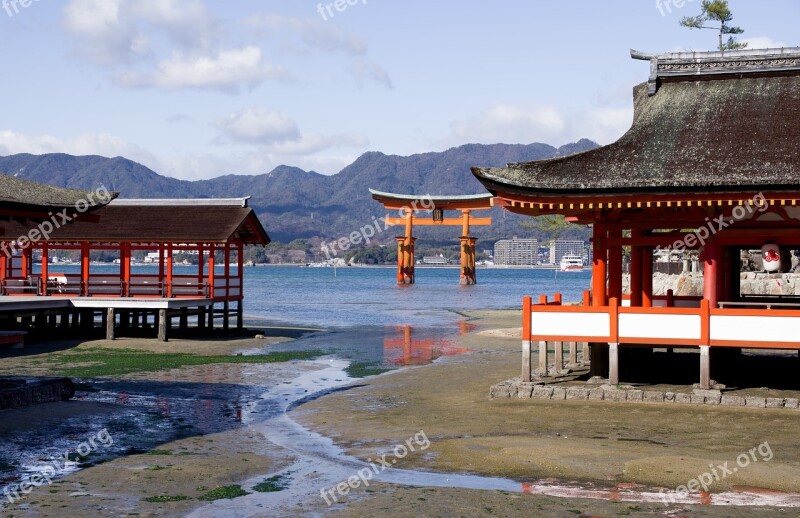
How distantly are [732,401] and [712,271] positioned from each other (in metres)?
2.92

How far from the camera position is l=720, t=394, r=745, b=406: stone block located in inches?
754

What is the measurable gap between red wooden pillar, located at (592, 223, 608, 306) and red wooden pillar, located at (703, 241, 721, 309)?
7.15 ft

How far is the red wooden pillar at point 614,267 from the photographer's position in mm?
21500

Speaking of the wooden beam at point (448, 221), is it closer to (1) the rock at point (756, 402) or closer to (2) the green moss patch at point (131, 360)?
(2) the green moss patch at point (131, 360)

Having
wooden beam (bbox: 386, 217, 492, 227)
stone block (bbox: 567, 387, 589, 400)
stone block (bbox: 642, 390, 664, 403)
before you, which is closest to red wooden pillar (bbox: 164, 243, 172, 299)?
stone block (bbox: 567, 387, 589, 400)

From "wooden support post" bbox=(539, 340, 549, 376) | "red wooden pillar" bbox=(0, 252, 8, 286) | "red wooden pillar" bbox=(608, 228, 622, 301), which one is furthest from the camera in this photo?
"red wooden pillar" bbox=(0, 252, 8, 286)

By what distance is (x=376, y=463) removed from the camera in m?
14.9

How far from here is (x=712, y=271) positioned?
20.6 metres

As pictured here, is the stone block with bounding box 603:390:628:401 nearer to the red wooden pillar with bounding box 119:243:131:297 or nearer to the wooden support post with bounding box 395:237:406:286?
the red wooden pillar with bounding box 119:243:131:297

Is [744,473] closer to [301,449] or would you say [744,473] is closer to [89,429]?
[301,449]

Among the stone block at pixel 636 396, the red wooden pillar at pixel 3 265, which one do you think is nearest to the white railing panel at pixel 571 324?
the stone block at pixel 636 396

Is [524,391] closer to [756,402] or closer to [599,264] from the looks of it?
[599,264]

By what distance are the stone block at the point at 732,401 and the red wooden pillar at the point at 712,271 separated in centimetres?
217

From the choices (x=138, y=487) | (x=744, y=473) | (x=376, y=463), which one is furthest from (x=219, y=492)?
(x=744, y=473)
